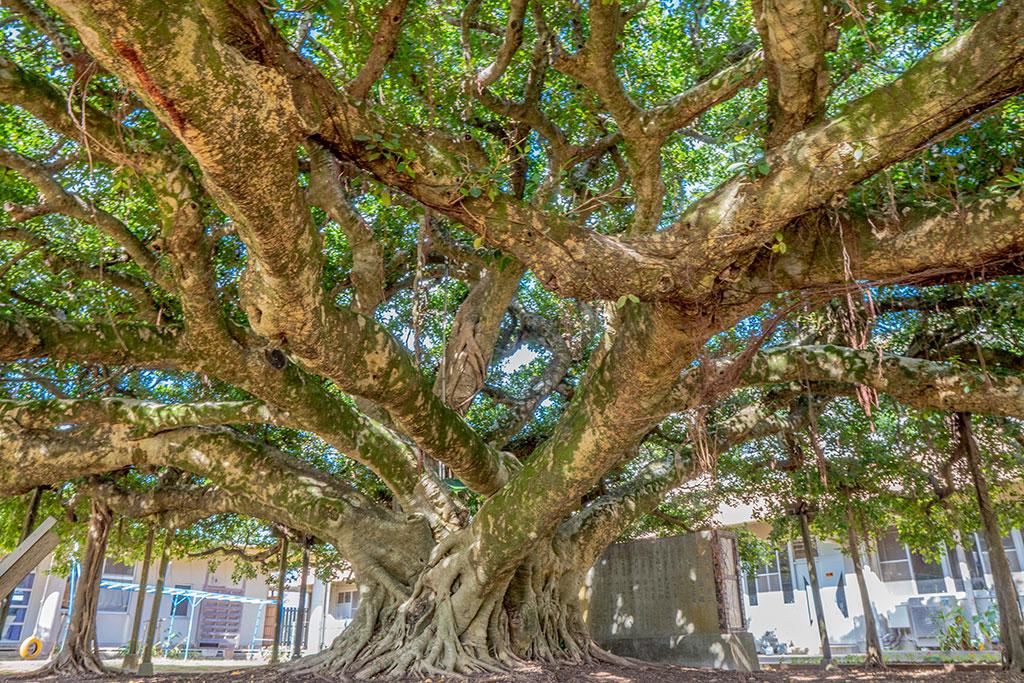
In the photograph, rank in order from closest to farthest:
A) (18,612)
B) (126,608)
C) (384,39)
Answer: (384,39) → (18,612) → (126,608)

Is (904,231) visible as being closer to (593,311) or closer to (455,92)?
(455,92)

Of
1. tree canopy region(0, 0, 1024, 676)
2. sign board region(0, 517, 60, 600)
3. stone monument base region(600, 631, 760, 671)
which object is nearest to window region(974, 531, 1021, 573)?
tree canopy region(0, 0, 1024, 676)

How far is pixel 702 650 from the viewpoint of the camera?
8633 millimetres

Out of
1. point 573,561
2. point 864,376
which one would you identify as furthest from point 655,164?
point 573,561

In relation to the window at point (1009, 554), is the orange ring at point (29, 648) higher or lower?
lower

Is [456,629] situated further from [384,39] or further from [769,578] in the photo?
[769,578]

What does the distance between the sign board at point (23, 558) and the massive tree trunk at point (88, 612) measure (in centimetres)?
64

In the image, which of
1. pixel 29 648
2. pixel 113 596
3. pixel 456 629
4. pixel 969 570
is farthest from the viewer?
pixel 113 596

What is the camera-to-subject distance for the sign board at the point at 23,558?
25.0ft

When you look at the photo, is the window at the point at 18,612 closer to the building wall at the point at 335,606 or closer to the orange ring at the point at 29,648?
the orange ring at the point at 29,648

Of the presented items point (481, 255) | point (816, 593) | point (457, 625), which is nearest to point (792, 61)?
point (481, 255)

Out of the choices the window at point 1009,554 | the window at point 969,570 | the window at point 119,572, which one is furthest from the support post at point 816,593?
the window at point 119,572

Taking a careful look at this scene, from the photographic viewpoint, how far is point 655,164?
4.90 metres

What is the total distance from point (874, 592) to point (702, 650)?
39.3 feet
